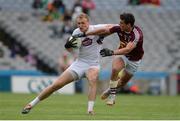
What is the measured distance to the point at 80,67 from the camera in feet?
47.0

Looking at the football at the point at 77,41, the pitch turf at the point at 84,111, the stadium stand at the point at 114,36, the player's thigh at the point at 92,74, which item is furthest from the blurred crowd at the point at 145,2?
the football at the point at 77,41

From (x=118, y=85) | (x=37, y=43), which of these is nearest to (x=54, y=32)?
(x=37, y=43)

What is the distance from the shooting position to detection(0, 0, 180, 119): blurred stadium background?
30359 mm

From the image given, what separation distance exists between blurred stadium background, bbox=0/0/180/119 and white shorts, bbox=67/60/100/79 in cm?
1523

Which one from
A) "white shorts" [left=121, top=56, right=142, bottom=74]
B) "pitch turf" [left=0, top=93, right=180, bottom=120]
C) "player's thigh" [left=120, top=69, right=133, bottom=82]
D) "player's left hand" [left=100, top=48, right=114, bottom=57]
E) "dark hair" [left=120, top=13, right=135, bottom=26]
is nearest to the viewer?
"pitch turf" [left=0, top=93, right=180, bottom=120]

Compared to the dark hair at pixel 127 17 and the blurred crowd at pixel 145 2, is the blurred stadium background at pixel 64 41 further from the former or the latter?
the dark hair at pixel 127 17

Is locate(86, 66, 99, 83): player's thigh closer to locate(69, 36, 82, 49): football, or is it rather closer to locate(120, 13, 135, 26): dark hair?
locate(69, 36, 82, 49): football

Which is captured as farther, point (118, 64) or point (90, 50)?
point (118, 64)

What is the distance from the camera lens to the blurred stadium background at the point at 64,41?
30.4 metres

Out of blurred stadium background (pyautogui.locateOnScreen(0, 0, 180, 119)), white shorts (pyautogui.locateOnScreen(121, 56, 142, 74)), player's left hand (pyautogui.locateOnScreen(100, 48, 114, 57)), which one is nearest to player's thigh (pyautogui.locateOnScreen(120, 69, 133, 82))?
white shorts (pyautogui.locateOnScreen(121, 56, 142, 74))

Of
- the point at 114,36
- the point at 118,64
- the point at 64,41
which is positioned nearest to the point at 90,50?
the point at 118,64

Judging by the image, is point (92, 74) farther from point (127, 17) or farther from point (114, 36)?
point (114, 36)

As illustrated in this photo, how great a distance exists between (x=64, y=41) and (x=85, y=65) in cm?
1879

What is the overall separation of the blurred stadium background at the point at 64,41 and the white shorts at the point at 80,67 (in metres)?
15.2
